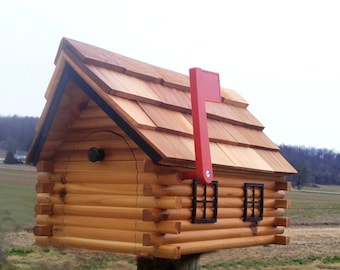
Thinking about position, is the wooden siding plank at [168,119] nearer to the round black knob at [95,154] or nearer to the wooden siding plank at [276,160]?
the round black knob at [95,154]

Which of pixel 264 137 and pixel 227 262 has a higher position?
pixel 264 137

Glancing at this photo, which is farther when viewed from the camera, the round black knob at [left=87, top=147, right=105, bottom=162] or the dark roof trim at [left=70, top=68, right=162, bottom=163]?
the round black knob at [left=87, top=147, right=105, bottom=162]

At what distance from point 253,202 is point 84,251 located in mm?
1903

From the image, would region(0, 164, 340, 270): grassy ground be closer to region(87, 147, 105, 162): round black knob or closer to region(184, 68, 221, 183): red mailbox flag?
region(87, 147, 105, 162): round black knob

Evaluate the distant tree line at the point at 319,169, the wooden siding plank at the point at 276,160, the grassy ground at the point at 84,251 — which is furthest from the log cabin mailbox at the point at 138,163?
the distant tree line at the point at 319,169

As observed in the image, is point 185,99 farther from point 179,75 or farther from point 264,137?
point 264,137

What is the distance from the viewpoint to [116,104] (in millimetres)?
4988

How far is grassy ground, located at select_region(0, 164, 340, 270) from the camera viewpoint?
6531mm

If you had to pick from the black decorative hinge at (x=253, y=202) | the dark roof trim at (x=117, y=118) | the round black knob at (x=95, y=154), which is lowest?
the black decorative hinge at (x=253, y=202)

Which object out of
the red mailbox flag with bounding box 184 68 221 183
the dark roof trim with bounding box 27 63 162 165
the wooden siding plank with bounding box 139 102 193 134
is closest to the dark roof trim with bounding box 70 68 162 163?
the dark roof trim with bounding box 27 63 162 165

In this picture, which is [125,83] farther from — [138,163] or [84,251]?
[84,251]

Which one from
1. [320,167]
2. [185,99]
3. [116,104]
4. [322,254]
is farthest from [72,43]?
[320,167]

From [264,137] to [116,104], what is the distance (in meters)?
2.64

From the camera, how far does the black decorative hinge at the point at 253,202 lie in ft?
20.6
